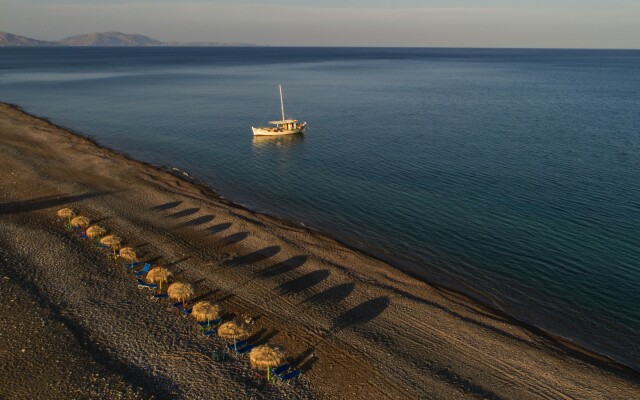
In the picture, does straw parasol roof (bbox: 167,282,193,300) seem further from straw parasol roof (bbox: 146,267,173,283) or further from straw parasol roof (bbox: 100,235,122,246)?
straw parasol roof (bbox: 100,235,122,246)

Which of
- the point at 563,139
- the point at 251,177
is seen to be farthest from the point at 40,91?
the point at 563,139

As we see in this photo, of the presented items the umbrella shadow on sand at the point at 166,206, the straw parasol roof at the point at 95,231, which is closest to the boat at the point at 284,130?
the umbrella shadow on sand at the point at 166,206

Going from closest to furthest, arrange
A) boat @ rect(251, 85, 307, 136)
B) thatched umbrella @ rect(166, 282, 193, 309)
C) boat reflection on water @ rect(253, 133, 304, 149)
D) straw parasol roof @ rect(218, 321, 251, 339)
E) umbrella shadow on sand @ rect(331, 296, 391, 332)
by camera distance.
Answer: straw parasol roof @ rect(218, 321, 251, 339) → umbrella shadow on sand @ rect(331, 296, 391, 332) → thatched umbrella @ rect(166, 282, 193, 309) → boat reflection on water @ rect(253, 133, 304, 149) → boat @ rect(251, 85, 307, 136)

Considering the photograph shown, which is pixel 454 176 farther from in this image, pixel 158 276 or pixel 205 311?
pixel 205 311

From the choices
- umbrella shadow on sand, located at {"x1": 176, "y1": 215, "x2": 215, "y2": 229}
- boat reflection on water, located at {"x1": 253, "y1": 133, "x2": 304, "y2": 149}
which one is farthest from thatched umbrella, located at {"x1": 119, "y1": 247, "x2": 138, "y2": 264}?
boat reflection on water, located at {"x1": 253, "y1": 133, "x2": 304, "y2": 149}

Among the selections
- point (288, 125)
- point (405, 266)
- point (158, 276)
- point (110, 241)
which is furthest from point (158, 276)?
point (288, 125)

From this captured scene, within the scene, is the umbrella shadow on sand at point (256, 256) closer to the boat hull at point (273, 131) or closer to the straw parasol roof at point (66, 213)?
the straw parasol roof at point (66, 213)

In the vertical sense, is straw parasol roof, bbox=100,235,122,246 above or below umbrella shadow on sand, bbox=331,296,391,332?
above
